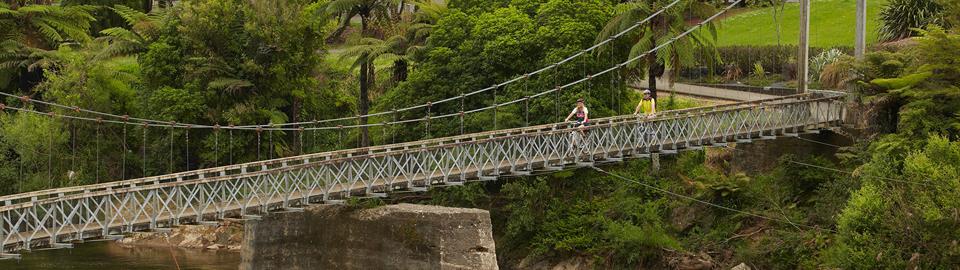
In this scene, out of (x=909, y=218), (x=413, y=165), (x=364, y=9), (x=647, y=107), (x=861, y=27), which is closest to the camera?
(x=909, y=218)

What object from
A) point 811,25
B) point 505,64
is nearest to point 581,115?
point 505,64

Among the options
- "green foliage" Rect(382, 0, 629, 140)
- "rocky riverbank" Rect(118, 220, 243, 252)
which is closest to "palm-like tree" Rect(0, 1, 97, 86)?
"rocky riverbank" Rect(118, 220, 243, 252)

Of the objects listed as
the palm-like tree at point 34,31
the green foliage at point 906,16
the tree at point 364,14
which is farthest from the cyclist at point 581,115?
the palm-like tree at point 34,31

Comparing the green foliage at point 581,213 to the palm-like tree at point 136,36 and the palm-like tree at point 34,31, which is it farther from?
the palm-like tree at point 34,31

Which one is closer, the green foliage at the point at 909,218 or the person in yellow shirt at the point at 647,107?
the green foliage at the point at 909,218

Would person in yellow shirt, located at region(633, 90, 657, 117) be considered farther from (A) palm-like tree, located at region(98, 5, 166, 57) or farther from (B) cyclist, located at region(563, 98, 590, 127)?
(A) palm-like tree, located at region(98, 5, 166, 57)

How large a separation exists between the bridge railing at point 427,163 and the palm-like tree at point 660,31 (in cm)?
362

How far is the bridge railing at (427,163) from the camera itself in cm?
3647

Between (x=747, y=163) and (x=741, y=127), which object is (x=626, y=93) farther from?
(x=741, y=127)

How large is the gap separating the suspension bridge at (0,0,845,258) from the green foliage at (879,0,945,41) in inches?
198

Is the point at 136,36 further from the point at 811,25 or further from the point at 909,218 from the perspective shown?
the point at 909,218

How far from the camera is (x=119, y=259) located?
2025 inches

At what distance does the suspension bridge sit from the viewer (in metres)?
36.1

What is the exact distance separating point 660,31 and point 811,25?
63.8 ft
